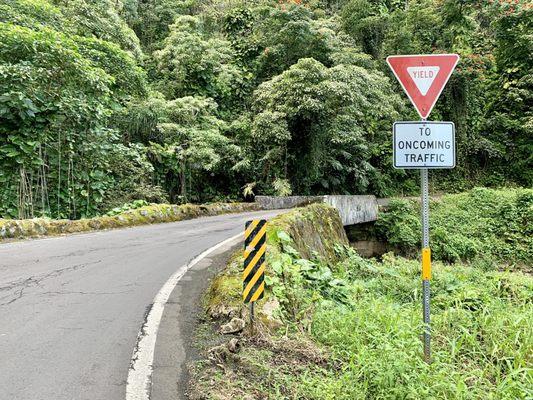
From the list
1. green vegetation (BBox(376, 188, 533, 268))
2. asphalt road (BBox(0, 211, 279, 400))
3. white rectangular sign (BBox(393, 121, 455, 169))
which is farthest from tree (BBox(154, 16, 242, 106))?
white rectangular sign (BBox(393, 121, 455, 169))

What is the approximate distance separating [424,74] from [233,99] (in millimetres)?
22498

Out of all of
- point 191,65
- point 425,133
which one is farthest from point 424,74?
point 191,65

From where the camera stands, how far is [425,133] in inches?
143

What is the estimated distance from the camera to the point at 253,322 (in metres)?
3.97

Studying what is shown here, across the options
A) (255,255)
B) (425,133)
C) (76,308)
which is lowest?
(76,308)

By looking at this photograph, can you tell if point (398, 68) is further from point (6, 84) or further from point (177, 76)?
point (177, 76)

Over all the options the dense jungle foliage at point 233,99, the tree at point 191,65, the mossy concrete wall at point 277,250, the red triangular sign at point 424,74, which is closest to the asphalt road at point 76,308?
the mossy concrete wall at point 277,250

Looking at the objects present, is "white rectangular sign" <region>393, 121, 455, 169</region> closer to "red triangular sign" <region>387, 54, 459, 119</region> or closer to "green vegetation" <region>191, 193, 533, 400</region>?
"red triangular sign" <region>387, 54, 459, 119</region>

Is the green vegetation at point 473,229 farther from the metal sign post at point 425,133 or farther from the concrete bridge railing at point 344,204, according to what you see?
the metal sign post at point 425,133

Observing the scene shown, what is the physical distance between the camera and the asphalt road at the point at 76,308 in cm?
312

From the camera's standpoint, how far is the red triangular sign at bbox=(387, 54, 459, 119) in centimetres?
372

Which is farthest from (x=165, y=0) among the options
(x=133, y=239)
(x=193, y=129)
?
(x=133, y=239)

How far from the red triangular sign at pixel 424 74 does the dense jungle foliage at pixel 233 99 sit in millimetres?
10177

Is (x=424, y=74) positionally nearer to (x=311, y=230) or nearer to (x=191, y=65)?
(x=311, y=230)
